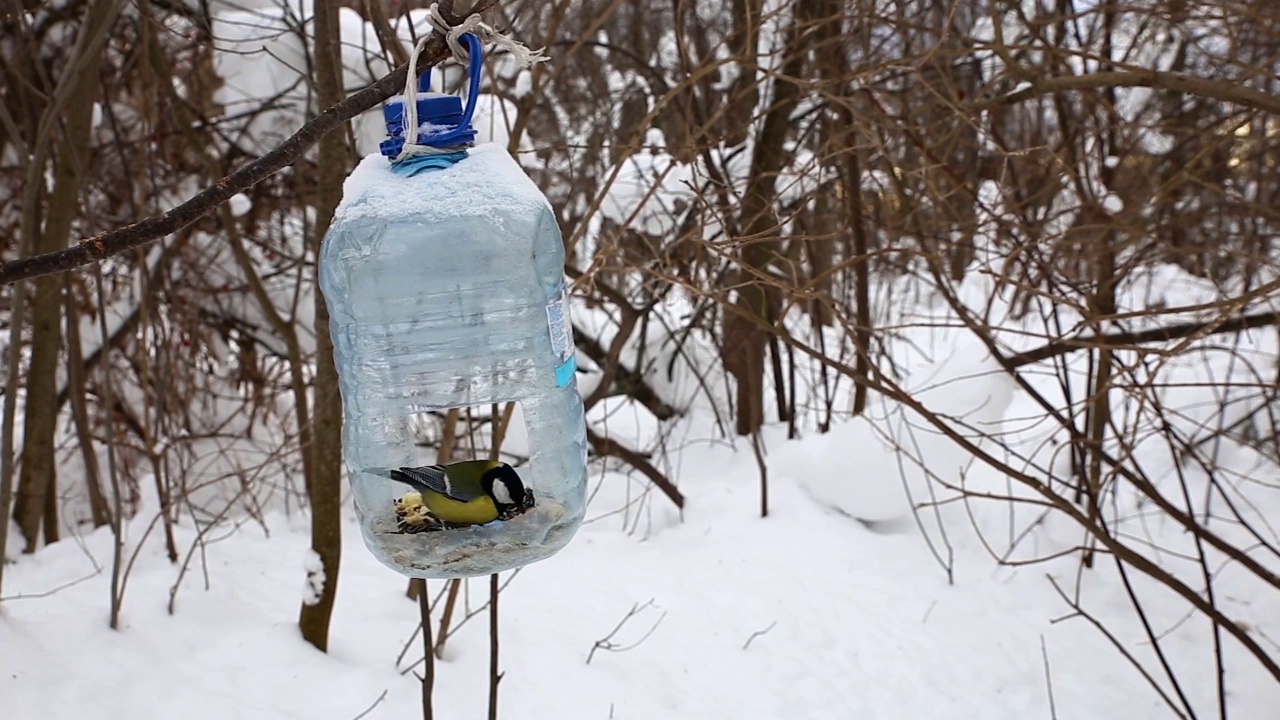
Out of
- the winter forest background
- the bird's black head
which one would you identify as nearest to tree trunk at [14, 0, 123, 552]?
the winter forest background

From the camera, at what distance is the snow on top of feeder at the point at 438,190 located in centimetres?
119

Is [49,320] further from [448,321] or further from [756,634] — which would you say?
[756,634]

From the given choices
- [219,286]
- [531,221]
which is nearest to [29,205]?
[531,221]

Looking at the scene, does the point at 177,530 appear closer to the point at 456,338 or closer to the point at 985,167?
the point at 456,338

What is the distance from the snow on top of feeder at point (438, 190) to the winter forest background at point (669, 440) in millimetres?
267

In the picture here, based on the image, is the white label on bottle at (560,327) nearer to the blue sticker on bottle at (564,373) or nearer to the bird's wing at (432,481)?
the blue sticker on bottle at (564,373)

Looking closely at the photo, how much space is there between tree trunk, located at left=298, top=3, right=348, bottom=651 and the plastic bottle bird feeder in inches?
28.2

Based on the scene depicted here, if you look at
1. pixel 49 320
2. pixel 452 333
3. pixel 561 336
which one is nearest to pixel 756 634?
pixel 452 333

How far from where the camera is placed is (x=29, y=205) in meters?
2.35

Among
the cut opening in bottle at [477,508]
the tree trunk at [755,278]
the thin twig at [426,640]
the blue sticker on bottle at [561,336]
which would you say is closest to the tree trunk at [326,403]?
the thin twig at [426,640]

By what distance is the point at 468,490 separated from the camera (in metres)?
1.33

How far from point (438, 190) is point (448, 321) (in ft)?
1.18

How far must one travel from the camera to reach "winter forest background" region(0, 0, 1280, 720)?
2.36 m

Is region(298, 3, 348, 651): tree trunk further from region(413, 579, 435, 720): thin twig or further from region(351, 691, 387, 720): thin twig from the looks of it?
region(413, 579, 435, 720): thin twig
